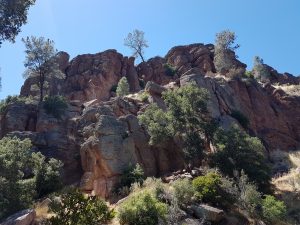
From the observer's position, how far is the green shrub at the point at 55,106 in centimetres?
4138

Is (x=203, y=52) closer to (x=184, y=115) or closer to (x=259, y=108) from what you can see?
(x=259, y=108)

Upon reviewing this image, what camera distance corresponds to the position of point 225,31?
70000 mm

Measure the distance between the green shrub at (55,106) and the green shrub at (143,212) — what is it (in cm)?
2074

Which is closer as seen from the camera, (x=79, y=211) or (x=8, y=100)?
(x=79, y=211)

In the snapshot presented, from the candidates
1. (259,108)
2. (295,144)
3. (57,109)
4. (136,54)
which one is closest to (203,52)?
(136,54)

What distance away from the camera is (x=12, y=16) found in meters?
21.8

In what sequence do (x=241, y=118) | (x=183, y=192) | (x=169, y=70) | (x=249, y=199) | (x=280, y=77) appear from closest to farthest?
(x=183, y=192)
(x=249, y=199)
(x=241, y=118)
(x=169, y=70)
(x=280, y=77)

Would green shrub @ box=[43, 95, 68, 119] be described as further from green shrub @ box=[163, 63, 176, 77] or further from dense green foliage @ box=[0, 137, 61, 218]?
green shrub @ box=[163, 63, 176, 77]

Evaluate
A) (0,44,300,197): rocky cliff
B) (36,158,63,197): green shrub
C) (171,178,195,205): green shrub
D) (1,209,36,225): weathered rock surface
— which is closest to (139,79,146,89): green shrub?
(0,44,300,197): rocky cliff

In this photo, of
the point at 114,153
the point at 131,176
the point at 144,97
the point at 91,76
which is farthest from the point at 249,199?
the point at 91,76

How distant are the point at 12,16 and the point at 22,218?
404 inches

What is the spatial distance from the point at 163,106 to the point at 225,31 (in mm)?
33585

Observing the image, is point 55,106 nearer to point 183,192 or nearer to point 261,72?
point 183,192

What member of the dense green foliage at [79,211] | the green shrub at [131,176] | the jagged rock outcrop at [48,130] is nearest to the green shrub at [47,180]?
the jagged rock outcrop at [48,130]
